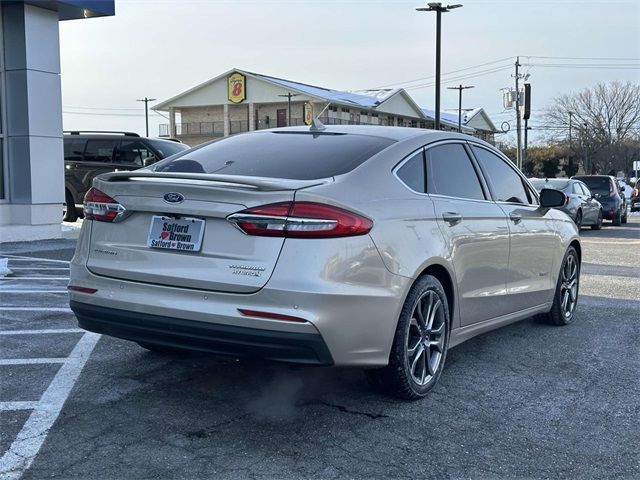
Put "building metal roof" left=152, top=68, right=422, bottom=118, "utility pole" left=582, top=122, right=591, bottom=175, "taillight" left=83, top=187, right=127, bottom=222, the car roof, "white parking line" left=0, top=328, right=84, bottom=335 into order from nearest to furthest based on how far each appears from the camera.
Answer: "taillight" left=83, top=187, right=127, bottom=222
the car roof
"white parking line" left=0, top=328, right=84, bottom=335
"building metal roof" left=152, top=68, right=422, bottom=118
"utility pole" left=582, top=122, right=591, bottom=175

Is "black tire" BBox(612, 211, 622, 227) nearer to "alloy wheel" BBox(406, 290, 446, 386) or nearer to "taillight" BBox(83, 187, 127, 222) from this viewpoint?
"alloy wheel" BBox(406, 290, 446, 386)

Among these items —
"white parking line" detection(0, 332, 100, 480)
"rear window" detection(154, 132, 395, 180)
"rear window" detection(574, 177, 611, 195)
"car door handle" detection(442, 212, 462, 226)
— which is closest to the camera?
"white parking line" detection(0, 332, 100, 480)

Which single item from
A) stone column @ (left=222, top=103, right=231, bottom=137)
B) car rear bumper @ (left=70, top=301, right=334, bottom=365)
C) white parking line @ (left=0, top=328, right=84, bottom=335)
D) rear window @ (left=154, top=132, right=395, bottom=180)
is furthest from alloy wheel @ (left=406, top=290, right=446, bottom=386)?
stone column @ (left=222, top=103, right=231, bottom=137)

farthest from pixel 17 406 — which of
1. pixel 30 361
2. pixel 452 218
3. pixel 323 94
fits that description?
pixel 323 94

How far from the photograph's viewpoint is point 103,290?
3922 mm

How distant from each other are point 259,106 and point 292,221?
61223 mm

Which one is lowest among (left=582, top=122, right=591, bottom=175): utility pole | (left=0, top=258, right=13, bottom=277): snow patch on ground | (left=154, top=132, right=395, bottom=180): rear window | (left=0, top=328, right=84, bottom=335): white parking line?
(left=0, top=328, right=84, bottom=335): white parking line

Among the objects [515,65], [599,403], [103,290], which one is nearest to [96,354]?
[103,290]

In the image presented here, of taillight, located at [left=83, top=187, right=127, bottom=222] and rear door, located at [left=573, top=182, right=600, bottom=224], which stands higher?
taillight, located at [left=83, top=187, right=127, bottom=222]

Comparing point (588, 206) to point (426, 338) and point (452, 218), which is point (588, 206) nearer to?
point (452, 218)

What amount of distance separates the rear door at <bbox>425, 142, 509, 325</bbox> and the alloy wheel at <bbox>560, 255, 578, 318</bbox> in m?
1.43

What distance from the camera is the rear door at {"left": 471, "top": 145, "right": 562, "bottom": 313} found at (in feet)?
17.7

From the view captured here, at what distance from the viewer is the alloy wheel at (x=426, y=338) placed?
420 centimetres

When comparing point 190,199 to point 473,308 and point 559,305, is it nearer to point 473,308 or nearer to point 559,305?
point 473,308
